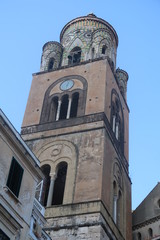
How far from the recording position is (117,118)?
91.5ft

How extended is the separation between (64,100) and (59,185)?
502cm

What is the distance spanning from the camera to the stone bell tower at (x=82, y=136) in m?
20.7

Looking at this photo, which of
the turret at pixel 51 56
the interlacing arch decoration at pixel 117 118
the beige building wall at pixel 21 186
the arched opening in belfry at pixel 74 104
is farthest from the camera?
the turret at pixel 51 56

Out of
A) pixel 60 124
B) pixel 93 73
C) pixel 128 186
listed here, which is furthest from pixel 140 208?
pixel 93 73

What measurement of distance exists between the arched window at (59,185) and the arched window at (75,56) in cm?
841

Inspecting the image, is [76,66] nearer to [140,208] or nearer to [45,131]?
[45,131]

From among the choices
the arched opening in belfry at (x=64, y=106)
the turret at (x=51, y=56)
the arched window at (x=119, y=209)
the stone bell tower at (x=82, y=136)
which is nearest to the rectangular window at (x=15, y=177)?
the stone bell tower at (x=82, y=136)

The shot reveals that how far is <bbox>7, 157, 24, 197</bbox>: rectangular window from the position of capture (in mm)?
11844

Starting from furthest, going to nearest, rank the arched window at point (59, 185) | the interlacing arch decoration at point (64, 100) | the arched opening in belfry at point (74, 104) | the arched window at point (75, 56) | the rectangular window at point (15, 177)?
the arched window at point (75, 56)
the arched opening in belfry at point (74, 104)
the interlacing arch decoration at point (64, 100)
the arched window at point (59, 185)
the rectangular window at point (15, 177)

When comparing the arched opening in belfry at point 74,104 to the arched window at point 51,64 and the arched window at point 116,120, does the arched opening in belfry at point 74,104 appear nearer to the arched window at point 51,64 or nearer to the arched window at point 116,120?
the arched window at point 116,120

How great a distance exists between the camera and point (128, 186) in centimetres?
2638

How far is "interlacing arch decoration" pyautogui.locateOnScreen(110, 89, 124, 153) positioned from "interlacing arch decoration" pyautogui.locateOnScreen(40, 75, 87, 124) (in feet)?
6.23

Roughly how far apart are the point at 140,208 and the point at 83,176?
4.69 meters

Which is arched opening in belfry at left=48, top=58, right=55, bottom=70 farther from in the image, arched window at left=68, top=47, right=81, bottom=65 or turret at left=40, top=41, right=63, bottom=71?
arched window at left=68, top=47, right=81, bottom=65
